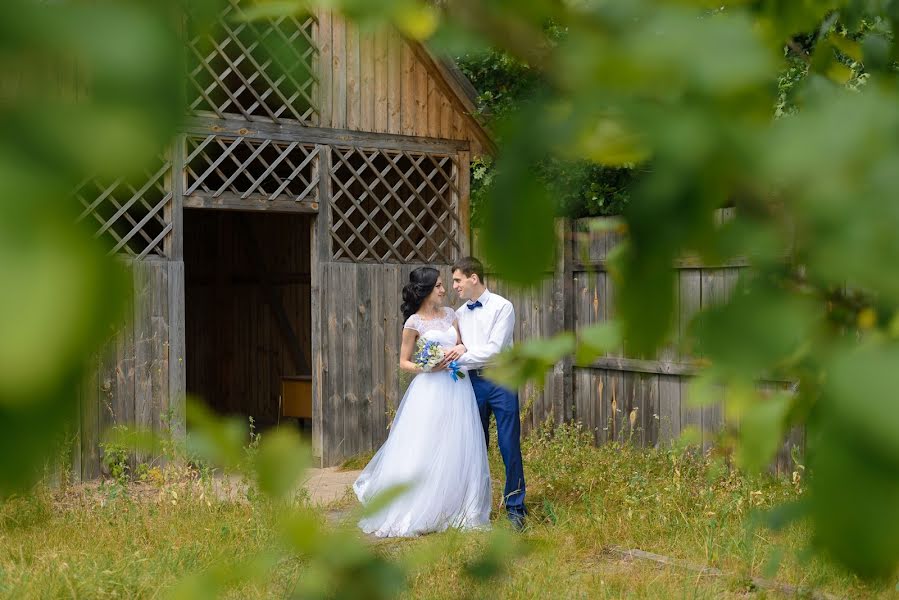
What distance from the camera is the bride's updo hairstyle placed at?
21.0 ft

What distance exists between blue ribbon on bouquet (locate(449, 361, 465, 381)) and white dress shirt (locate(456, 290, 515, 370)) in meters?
0.03

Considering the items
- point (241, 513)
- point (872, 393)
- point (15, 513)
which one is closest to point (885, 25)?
point (872, 393)

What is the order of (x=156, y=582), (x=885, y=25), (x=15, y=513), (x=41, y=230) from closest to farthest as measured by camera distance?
1. (x=41, y=230)
2. (x=885, y=25)
3. (x=156, y=582)
4. (x=15, y=513)

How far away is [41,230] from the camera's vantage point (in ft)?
1.07

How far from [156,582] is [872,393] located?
403 cm

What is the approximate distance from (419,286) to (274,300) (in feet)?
18.6

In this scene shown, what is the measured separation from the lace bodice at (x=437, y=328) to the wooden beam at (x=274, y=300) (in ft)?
17.1

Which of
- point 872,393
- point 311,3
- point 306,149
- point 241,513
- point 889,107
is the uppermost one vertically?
point 306,149

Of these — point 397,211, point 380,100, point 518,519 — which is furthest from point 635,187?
point 397,211

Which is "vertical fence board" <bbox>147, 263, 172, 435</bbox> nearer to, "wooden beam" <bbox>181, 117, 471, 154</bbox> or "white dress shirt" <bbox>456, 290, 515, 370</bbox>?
"wooden beam" <bbox>181, 117, 471, 154</bbox>

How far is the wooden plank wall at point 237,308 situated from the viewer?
11.8 m

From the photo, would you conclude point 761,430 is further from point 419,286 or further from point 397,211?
point 397,211

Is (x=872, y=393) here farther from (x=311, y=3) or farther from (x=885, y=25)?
(x=885, y=25)

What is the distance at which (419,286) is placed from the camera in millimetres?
6418
